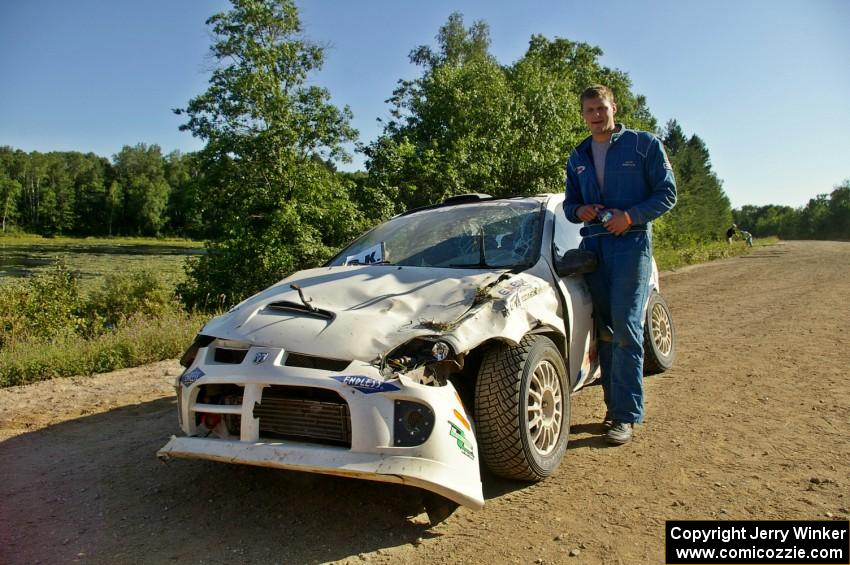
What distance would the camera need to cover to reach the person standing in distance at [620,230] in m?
3.98

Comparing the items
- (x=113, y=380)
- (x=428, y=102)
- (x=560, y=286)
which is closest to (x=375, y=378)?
(x=560, y=286)

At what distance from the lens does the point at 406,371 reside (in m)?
2.79

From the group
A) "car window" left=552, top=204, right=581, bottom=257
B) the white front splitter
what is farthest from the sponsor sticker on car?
"car window" left=552, top=204, right=581, bottom=257

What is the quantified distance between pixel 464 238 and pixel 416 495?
1.77 m

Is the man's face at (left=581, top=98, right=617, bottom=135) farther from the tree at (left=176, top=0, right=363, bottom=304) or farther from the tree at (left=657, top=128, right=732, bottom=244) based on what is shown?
the tree at (left=657, top=128, right=732, bottom=244)

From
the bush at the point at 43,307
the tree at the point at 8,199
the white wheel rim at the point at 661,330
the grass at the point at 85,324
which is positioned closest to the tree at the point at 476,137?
the grass at the point at 85,324

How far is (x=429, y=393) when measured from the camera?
107 inches

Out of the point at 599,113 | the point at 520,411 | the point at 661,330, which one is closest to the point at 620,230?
the point at 599,113

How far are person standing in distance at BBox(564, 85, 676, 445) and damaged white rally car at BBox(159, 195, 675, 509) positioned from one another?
0.74 ft

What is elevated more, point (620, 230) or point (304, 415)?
point (620, 230)

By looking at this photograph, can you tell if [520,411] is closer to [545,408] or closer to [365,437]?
[545,408]

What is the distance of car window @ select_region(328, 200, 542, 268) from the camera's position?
4000 millimetres

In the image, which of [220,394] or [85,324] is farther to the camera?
[85,324]
